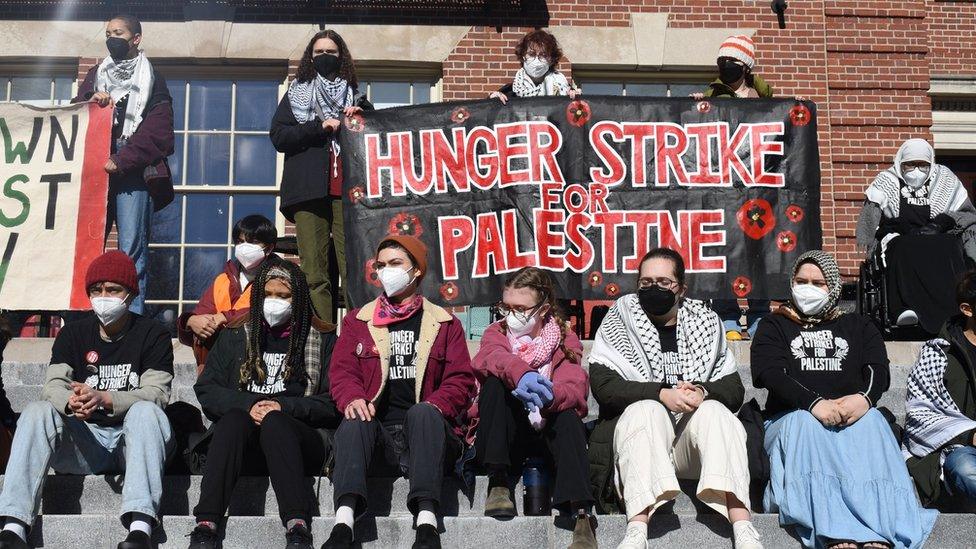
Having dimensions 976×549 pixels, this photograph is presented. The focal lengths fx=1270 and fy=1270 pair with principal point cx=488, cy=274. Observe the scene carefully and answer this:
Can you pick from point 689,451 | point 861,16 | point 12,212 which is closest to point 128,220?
point 12,212

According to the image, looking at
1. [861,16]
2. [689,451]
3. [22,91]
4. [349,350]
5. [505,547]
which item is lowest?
[505,547]

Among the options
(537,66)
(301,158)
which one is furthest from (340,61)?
(537,66)

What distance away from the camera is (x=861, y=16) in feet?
38.5

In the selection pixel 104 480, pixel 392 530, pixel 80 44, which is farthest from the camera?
pixel 80 44

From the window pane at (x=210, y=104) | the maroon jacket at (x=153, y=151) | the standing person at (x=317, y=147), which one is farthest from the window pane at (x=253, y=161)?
the standing person at (x=317, y=147)

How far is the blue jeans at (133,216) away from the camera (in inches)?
321

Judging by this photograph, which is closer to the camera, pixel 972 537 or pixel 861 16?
pixel 972 537

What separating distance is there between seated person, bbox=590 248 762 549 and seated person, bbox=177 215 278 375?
191cm

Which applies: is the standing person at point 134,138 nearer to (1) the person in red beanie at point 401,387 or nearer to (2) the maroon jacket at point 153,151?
(2) the maroon jacket at point 153,151

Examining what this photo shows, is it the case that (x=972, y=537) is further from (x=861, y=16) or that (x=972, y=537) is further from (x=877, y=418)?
(x=861, y=16)

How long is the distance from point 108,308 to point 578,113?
140 inches

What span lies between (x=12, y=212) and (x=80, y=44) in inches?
135

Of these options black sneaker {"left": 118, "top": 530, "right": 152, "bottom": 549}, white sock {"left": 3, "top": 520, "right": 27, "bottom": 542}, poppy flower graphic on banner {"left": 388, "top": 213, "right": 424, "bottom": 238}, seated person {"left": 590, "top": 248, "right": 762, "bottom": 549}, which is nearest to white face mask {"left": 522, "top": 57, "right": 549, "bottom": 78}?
poppy flower graphic on banner {"left": 388, "top": 213, "right": 424, "bottom": 238}

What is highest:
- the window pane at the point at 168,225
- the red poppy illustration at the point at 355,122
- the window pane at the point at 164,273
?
the red poppy illustration at the point at 355,122
